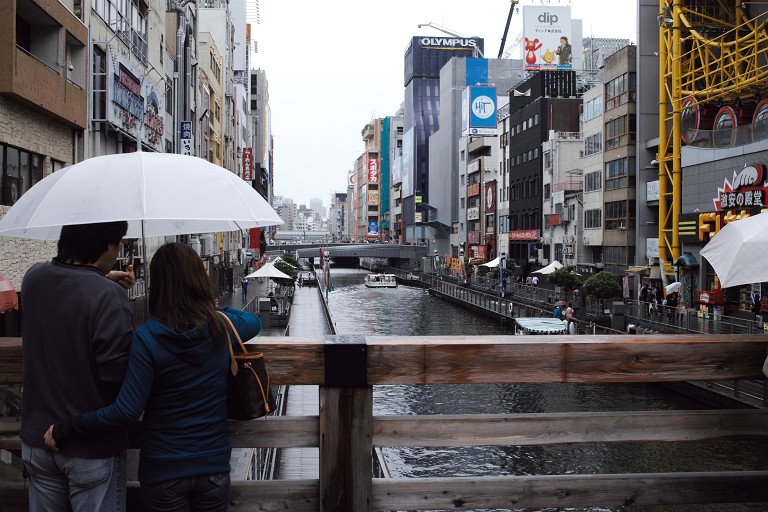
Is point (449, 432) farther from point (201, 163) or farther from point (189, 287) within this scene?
point (201, 163)

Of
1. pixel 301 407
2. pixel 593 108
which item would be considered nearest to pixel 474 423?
pixel 301 407

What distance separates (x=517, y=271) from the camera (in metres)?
75.1

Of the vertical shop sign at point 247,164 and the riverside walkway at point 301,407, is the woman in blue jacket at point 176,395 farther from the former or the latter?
the vertical shop sign at point 247,164

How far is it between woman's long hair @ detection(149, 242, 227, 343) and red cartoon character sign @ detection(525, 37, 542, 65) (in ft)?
368

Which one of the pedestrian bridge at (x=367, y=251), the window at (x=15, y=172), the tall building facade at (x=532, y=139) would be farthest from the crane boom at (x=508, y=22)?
the window at (x=15, y=172)

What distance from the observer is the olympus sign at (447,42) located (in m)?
164

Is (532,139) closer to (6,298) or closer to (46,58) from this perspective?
(46,58)

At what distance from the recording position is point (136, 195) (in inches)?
142

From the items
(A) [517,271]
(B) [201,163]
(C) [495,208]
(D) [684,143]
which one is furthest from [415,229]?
(B) [201,163]

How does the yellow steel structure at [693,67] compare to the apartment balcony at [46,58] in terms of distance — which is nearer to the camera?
the apartment balcony at [46,58]

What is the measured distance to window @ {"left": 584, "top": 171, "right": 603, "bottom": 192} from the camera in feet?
178

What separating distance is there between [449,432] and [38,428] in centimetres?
185

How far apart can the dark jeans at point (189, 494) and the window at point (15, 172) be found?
49.4 feet

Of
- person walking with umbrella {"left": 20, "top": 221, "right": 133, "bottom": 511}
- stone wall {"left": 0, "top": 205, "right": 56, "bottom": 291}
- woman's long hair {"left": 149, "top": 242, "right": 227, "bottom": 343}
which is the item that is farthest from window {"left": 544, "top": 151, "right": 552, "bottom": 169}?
person walking with umbrella {"left": 20, "top": 221, "right": 133, "bottom": 511}
